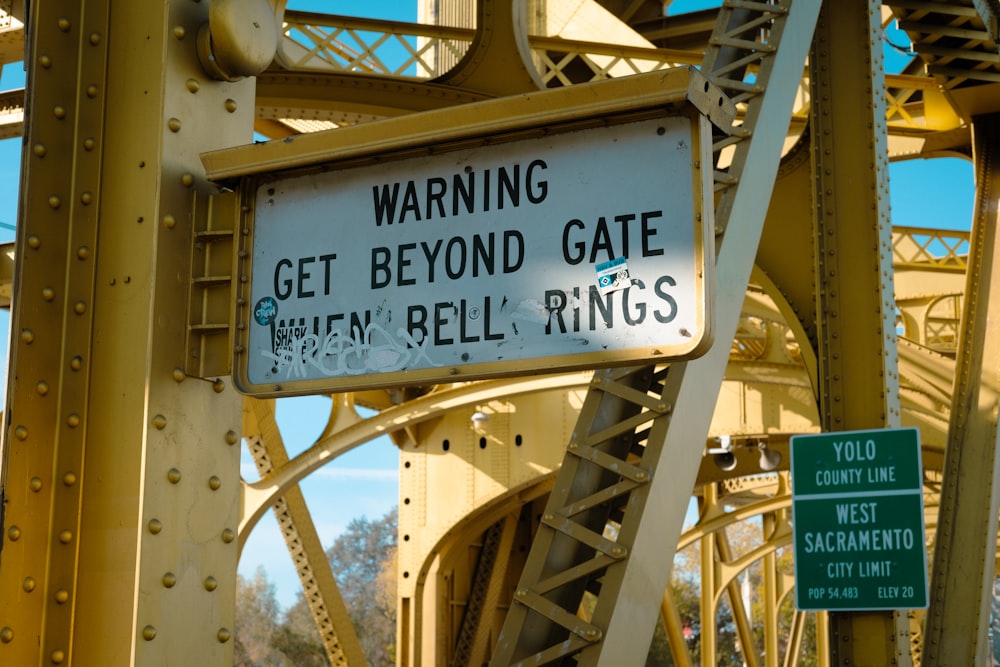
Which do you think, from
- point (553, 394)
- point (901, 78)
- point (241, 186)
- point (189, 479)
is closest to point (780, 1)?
point (241, 186)

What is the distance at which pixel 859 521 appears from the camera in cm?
646

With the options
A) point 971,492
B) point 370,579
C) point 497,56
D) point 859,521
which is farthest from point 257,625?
point 859,521

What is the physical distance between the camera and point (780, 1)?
6.49 metres

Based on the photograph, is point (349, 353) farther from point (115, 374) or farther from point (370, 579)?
point (370, 579)

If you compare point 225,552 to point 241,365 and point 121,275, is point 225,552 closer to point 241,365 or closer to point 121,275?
point 241,365

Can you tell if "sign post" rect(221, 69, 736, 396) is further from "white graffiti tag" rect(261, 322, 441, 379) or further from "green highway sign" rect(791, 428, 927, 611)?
"green highway sign" rect(791, 428, 927, 611)

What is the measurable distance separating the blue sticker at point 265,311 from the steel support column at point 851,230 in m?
4.75

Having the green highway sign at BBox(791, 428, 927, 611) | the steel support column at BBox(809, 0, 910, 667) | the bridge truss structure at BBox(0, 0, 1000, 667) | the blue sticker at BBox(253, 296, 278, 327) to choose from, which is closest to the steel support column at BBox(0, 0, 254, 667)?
the bridge truss structure at BBox(0, 0, 1000, 667)

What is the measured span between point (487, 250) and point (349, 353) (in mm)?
424

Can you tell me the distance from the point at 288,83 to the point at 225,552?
9.79m

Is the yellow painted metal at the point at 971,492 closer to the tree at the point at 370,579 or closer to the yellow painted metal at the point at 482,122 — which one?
the yellow painted metal at the point at 482,122

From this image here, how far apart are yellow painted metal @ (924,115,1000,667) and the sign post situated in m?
6.48

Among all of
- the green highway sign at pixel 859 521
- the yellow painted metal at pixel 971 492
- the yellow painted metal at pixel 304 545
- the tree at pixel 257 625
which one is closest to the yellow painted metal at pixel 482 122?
the green highway sign at pixel 859 521

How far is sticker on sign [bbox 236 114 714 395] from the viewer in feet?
9.09
